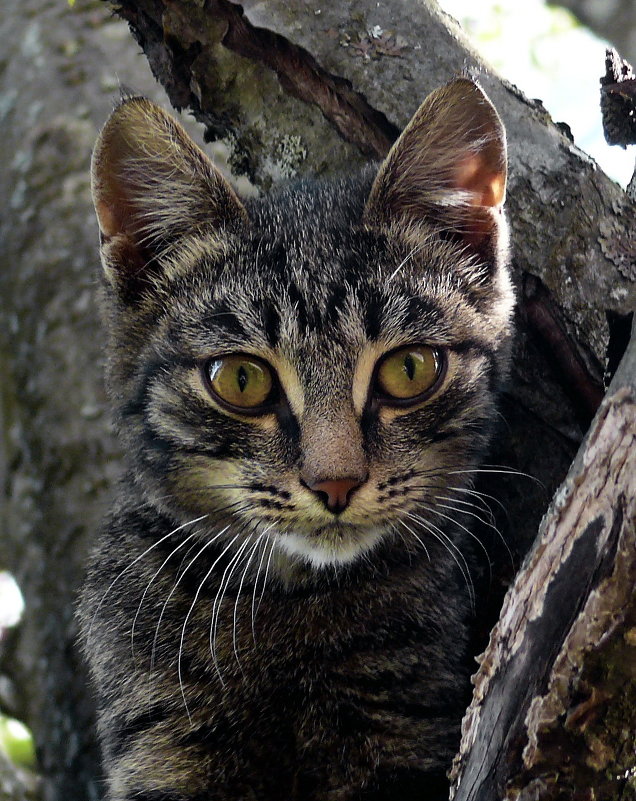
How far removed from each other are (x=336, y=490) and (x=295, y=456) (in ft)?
0.47

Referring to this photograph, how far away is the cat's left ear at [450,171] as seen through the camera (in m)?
2.62

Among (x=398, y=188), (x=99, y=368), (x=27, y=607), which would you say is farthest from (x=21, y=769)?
(x=398, y=188)

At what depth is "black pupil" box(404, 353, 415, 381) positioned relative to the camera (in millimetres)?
2572

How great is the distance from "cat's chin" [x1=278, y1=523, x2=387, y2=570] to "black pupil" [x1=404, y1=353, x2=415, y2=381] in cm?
43

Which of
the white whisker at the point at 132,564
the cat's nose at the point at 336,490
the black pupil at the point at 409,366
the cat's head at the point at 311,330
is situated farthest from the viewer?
the white whisker at the point at 132,564

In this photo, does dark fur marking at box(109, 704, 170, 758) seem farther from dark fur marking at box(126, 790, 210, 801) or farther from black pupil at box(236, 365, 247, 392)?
black pupil at box(236, 365, 247, 392)

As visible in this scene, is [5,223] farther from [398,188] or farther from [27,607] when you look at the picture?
[398,188]

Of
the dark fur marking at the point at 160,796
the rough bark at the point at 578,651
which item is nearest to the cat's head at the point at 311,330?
the dark fur marking at the point at 160,796

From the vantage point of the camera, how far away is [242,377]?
2.54 m

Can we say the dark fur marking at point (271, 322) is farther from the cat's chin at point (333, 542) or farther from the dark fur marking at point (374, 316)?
the cat's chin at point (333, 542)

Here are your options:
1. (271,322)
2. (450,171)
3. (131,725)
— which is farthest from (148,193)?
(131,725)

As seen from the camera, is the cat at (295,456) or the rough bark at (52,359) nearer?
the cat at (295,456)

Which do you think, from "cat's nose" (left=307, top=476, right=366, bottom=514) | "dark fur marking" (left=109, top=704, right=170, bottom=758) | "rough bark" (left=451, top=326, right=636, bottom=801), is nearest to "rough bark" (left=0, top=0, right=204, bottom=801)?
"dark fur marking" (left=109, top=704, right=170, bottom=758)

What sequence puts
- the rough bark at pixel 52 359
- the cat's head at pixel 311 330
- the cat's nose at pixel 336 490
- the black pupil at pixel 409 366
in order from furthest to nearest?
the rough bark at pixel 52 359 → the black pupil at pixel 409 366 → the cat's head at pixel 311 330 → the cat's nose at pixel 336 490
